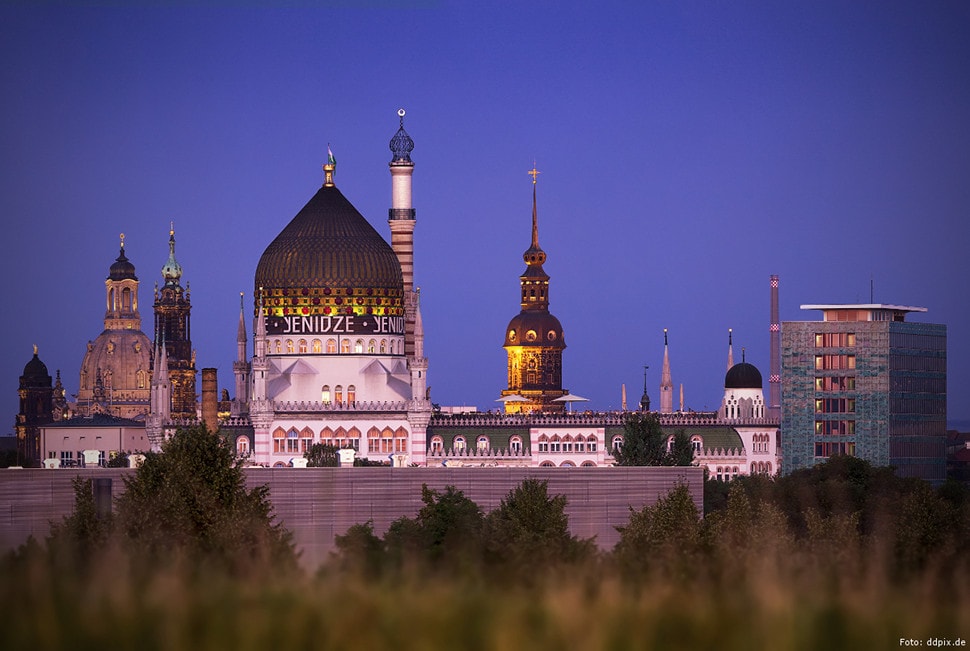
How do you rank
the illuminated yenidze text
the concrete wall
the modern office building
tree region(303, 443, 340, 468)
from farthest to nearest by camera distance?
1. the illuminated yenidze text
2. the modern office building
3. tree region(303, 443, 340, 468)
4. the concrete wall

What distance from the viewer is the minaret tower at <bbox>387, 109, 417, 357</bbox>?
17612cm

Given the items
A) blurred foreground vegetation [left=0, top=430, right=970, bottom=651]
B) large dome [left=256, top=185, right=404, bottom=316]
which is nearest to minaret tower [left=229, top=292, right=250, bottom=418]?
large dome [left=256, top=185, right=404, bottom=316]

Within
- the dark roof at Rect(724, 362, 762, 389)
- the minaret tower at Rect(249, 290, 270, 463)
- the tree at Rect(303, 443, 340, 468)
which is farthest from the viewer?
the dark roof at Rect(724, 362, 762, 389)

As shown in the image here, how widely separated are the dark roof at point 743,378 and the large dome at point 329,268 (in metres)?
28.4

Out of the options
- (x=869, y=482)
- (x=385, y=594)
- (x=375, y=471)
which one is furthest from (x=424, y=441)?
(x=385, y=594)

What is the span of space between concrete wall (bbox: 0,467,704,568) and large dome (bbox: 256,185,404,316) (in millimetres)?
89066

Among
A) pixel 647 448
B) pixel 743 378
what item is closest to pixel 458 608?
pixel 647 448

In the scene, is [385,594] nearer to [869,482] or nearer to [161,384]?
[869,482]

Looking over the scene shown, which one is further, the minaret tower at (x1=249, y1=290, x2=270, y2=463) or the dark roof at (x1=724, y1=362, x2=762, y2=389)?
the dark roof at (x1=724, y1=362, x2=762, y2=389)

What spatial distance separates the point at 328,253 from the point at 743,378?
35.9 meters

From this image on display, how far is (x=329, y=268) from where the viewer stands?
17075cm

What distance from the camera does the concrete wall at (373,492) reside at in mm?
74562

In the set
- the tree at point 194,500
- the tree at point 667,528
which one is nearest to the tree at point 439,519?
the tree at point 667,528

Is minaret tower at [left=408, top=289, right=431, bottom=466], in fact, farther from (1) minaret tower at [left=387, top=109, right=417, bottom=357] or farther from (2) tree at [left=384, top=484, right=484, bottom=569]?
(2) tree at [left=384, top=484, right=484, bottom=569]
